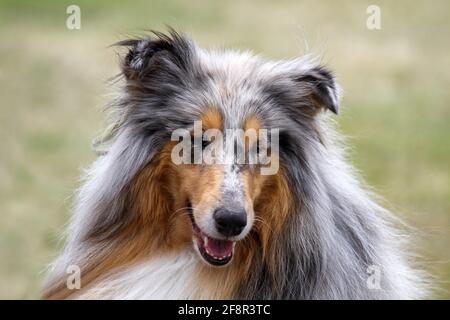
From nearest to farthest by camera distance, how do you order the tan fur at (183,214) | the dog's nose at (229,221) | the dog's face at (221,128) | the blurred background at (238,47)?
the dog's nose at (229,221)
the dog's face at (221,128)
the tan fur at (183,214)
the blurred background at (238,47)

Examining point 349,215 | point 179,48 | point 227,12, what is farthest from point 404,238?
point 227,12

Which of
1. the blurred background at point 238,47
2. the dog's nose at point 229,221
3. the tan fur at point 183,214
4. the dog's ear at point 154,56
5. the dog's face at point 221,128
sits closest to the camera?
the dog's nose at point 229,221

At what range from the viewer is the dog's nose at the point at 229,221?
5.62 m

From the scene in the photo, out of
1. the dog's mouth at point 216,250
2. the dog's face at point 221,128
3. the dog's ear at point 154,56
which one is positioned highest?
the dog's ear at point 154,56

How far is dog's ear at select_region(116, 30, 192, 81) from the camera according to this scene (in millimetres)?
6074

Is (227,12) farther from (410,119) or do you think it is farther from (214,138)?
(214,138)

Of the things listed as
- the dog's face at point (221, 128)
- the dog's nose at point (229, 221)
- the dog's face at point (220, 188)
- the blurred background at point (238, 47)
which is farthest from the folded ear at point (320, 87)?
the dog's nose at point (229, 221)

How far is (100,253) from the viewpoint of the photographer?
620cm

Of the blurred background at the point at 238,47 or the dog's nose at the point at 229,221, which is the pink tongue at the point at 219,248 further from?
the blurred background at the point at 238,47

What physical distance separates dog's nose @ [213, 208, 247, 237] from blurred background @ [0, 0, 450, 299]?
139cm

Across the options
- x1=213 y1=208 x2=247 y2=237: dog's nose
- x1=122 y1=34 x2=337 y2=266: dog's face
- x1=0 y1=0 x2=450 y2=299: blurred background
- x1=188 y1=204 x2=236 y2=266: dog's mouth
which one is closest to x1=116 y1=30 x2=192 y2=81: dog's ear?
x1=122 y1=34 x2=337 y2=266: dog's face

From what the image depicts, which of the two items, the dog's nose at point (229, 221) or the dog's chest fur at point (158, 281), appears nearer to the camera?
the dog's nose at point (229, 221)

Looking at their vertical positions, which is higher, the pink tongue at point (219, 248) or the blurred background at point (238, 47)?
the blurred background at point (238, 47)

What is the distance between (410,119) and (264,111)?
919cm
